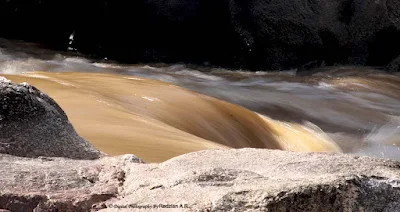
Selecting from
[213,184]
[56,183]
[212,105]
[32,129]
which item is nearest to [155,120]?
[212,105]

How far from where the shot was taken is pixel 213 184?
1.64m

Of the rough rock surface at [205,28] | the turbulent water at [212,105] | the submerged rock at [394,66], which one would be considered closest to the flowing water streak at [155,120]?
the turbulent water at [212,105]

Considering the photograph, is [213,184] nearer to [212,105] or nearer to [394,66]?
[212,105]

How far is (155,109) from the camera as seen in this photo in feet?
16.5

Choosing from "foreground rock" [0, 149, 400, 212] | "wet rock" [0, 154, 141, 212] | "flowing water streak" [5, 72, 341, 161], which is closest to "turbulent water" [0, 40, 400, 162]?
"flowing water streak" [5, 72, 341, 161]

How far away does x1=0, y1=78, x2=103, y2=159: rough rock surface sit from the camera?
2.19m

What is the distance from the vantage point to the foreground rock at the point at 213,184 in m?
1.53

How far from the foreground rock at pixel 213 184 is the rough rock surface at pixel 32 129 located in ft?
0.49

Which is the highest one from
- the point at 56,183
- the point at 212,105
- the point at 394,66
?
the point at 56,183

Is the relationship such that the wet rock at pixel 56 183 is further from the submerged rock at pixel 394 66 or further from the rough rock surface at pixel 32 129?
the submerged rock at pixel 394 66

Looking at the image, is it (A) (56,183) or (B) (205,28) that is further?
(B) (205,28)

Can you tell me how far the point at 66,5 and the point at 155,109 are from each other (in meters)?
7.17

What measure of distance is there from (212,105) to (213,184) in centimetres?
403

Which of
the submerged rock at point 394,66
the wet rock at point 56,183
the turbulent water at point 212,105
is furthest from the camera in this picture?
the submerged rock at point 394,66
